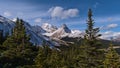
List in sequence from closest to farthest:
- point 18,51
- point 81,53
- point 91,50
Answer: point 91,50
point 81,53
point 18,51

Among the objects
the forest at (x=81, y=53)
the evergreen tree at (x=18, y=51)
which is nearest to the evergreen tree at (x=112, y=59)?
the forest at (x=81, y=53)

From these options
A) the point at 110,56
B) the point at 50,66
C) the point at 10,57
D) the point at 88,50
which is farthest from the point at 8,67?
the point at 110,56

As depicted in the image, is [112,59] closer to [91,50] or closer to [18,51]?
[91,50]

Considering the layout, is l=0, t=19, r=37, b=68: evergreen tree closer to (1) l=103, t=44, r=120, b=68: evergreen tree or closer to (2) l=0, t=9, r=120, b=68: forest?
(2) l=0, t=9, r=120, b=68: forest

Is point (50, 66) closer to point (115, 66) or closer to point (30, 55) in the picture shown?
point (30, 55)

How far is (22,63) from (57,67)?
967 cm

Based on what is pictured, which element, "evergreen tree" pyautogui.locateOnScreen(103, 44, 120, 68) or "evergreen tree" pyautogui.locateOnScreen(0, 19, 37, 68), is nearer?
"evergreen tree" pyautogui.locateOnScreen(103, 44, 120, 68)

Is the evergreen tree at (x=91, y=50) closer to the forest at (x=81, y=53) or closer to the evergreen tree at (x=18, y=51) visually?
the forest at (x=81, y=53)

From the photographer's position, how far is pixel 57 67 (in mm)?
63344

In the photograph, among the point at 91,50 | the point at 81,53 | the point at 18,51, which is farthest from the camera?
the point at 18,51

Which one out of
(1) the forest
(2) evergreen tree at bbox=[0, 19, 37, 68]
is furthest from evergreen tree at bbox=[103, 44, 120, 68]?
(2) evergreen tree at bbox=[0, 19, 37, 68]


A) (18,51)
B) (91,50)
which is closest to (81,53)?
(91,50)

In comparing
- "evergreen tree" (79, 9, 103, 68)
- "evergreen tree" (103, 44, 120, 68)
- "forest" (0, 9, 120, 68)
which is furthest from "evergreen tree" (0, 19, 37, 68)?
"evergreen tree" (103, 44, 120, 68)

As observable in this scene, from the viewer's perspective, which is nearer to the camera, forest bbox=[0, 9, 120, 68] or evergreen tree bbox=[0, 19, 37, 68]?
forest bbox=[0, 9, 120, 68]
